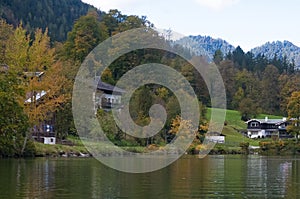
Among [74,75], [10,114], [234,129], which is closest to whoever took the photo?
[10,114]

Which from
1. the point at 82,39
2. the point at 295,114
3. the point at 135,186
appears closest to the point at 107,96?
the point at 82,39

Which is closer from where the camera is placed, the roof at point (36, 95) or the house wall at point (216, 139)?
the roof at point (36, 95)

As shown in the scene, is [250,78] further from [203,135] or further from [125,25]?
[203,135]

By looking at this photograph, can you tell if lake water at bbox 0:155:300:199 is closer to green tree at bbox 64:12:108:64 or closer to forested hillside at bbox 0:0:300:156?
forested hillside at bbox 0:0:300:156

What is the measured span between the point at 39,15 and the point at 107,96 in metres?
87.8

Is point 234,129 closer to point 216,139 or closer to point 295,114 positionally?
point 295,114

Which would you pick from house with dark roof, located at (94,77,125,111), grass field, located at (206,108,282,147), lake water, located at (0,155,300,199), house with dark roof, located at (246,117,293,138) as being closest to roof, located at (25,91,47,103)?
lake water, located at (0,155,300,199)

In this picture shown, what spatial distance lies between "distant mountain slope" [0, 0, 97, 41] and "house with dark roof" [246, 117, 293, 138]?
62951mm

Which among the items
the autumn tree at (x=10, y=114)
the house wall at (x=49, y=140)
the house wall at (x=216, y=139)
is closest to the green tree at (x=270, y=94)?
the house wall at (x=216, y=139)

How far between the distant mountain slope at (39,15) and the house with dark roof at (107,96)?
213 ft

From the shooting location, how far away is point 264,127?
4318 inches

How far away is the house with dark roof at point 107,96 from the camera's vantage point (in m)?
75.9

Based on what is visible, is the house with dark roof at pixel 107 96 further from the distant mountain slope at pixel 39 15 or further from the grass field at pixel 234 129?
the distant mountain slope at pixel 39 15

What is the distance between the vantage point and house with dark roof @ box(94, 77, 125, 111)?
75.9 meters
